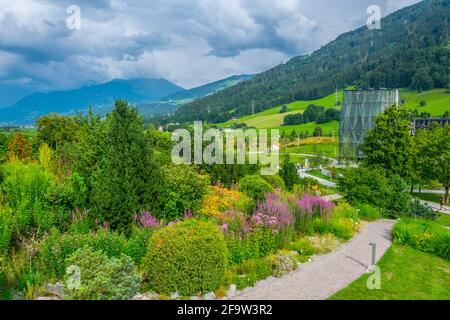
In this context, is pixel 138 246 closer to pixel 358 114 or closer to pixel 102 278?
pixel 102 278

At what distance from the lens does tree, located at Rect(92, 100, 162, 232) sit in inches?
373

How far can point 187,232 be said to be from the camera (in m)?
6.96

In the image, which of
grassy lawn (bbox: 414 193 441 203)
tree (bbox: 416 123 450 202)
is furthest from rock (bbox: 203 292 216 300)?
grassy lawn (bbox: 414 193 441 203)

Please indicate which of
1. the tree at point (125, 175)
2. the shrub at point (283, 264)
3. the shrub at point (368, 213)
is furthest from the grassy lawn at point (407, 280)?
the tree at point (125, 175)

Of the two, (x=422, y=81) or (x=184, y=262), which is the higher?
(x=422, y=81)

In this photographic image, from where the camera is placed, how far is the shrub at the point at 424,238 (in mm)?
10398

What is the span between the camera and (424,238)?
1097 cm

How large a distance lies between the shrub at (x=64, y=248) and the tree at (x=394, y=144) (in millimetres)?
18904

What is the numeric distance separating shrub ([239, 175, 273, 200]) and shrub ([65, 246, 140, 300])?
638 cm

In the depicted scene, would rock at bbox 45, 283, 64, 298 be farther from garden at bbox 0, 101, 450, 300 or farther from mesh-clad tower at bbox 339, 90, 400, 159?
mesh-clad tower at bbox 339, 90, 400, 159

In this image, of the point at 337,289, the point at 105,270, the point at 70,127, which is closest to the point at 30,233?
the point at 105,270

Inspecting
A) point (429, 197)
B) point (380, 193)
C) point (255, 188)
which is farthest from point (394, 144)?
point (429, 197)

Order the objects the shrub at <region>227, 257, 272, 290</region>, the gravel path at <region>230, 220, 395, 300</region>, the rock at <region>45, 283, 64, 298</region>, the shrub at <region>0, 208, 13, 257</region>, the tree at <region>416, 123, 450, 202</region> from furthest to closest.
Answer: the tree at <region>416, 123, 450, 202</region>, the shrub at <region>0, 208, 13, 257</region>, the shrub at <region>227, 257, 272, 290</region>, the gravel path at <region>230, 220, 395, 300</region>, the rock at <region>45, 283, 64, 298</region>

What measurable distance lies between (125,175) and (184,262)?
153 inches
